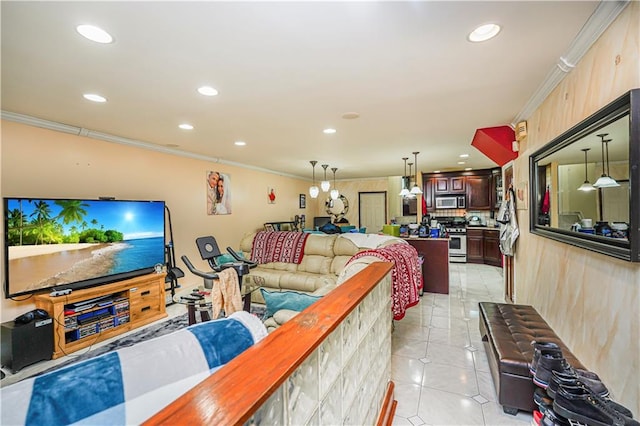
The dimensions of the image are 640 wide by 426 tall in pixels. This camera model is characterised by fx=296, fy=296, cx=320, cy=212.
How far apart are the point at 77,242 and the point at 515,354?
13.6ft

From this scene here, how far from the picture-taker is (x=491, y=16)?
1.49 metres

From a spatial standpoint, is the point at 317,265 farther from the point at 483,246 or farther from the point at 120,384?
the point at 483,246

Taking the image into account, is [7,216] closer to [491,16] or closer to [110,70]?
[110,70]

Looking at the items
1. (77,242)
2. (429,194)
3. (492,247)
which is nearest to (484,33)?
(77,242)

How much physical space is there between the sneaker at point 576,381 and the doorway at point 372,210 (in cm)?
784

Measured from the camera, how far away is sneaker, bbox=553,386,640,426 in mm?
1236

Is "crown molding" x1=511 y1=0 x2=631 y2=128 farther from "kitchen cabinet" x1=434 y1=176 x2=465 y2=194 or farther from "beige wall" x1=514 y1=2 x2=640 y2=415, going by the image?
"kitchen cabinet" x1=434 y1=176 x2=465 y2=194

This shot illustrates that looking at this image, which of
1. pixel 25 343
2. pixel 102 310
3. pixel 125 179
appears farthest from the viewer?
pixel 125 179

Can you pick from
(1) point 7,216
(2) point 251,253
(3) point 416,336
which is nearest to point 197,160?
(2) point 251,253

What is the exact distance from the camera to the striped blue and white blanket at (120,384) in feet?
1.79

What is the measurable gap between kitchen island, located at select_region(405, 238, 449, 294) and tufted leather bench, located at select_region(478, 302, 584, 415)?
6.93 ft

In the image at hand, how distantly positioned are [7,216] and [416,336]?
4.14 m

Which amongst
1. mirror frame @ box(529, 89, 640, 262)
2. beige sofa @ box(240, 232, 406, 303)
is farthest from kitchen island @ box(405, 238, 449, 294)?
mirror frame @ box(529, 89, 640, 262)

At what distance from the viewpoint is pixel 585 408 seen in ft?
4.36
